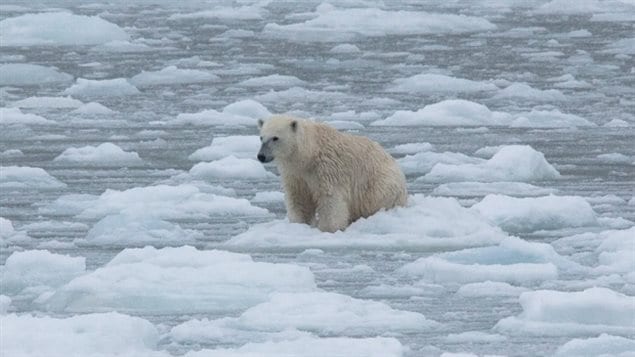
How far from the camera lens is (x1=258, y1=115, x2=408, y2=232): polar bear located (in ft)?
22.8

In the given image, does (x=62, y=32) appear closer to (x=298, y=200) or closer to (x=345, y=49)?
(x=345, y=49)

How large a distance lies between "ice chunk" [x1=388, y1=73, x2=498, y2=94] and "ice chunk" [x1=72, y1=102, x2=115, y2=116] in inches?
109

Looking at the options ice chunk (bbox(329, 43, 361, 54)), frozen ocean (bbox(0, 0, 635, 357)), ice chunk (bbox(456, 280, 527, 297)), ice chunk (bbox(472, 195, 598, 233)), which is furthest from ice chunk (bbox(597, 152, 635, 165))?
ice chunk (bbox(329, 43, 361, 54))

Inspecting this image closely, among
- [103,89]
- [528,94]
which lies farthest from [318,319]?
[103,89]

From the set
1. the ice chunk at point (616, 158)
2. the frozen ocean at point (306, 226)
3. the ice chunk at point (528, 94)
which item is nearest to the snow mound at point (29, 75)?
the frozen ocean at point (306, 226)

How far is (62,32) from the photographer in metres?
19.7

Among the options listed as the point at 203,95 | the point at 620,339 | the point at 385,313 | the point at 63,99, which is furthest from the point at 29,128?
the point at 620,339

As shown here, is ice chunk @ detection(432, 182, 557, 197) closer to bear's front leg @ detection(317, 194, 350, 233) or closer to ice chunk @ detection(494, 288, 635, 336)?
bear's front leg @ detection(317, 194, 350, 233)

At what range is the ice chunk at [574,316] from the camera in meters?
5.21

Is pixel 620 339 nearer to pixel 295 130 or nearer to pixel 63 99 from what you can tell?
pixel 295 130

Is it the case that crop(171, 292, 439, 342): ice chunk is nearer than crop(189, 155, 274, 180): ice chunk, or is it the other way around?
crop(171, 292, 439, 342): ice chunk

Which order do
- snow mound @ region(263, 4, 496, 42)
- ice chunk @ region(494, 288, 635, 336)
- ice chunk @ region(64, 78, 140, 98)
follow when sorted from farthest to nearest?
1. snow mound @ region(263, 4, 496, 42)
2. ice chunk @ region(64, 78, 140, 98)
3. ice chunk @ region(494, 288, 635, 336)

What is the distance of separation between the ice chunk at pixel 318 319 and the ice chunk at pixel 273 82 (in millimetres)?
9444

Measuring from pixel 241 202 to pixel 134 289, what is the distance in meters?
2.44
